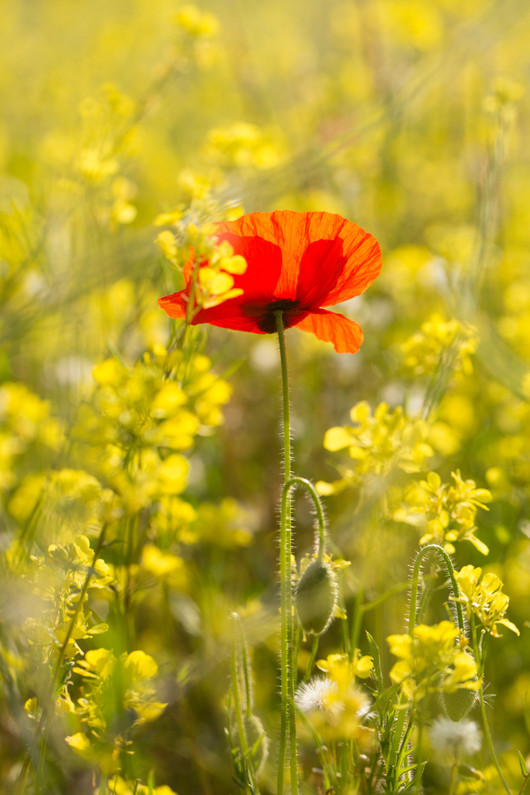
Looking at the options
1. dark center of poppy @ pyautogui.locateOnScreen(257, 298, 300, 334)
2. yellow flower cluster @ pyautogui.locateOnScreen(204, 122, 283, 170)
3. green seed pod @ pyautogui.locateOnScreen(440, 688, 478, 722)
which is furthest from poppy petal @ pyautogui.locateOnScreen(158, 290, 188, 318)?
yellow flower cluster @ pyautogui.locateOnScreen(204, 122, 283, 170)

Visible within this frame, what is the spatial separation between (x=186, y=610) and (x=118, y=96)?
1.28 metres

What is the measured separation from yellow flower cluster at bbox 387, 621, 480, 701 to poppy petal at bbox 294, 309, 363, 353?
411mm

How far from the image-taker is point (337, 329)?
105 cm

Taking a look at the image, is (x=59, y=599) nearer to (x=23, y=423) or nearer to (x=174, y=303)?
(x=174, y=303)

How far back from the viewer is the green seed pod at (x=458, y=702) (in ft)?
2.79

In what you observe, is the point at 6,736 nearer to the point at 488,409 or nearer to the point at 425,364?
the point at 425,364

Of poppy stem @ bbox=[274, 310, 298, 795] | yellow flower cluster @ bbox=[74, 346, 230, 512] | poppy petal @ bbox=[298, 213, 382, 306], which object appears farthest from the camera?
poppy petal @ bbox=[298, 213, 382, 306]

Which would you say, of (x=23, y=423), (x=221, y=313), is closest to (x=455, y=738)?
(x=221, y=313)

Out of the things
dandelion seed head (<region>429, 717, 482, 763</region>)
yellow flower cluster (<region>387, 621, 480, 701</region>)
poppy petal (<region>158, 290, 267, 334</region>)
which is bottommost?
dandelion seed head (<region>429, 717, 482, 763</region>)

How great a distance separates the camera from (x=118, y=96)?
1683 millimetres

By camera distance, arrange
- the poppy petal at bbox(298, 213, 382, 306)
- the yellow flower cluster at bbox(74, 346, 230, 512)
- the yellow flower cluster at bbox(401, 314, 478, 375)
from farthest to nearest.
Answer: the yellow flower cluster at bbox(401, 314, 478, 375)
the poppy petal at bbox(298, 213, 382, 306)
the yellow flower cluster at bbox(74, 346, 230, 512)

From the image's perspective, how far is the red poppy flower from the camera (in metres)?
0.91

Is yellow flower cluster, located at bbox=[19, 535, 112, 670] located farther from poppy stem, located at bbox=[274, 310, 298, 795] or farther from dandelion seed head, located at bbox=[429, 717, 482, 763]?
dandelion seed head, located at bbox=[429, 717, 482, 763]

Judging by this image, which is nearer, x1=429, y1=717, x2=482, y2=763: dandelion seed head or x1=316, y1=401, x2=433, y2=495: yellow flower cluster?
x1=429, y1=717, x2=482, y2=763: dandelion seed head
